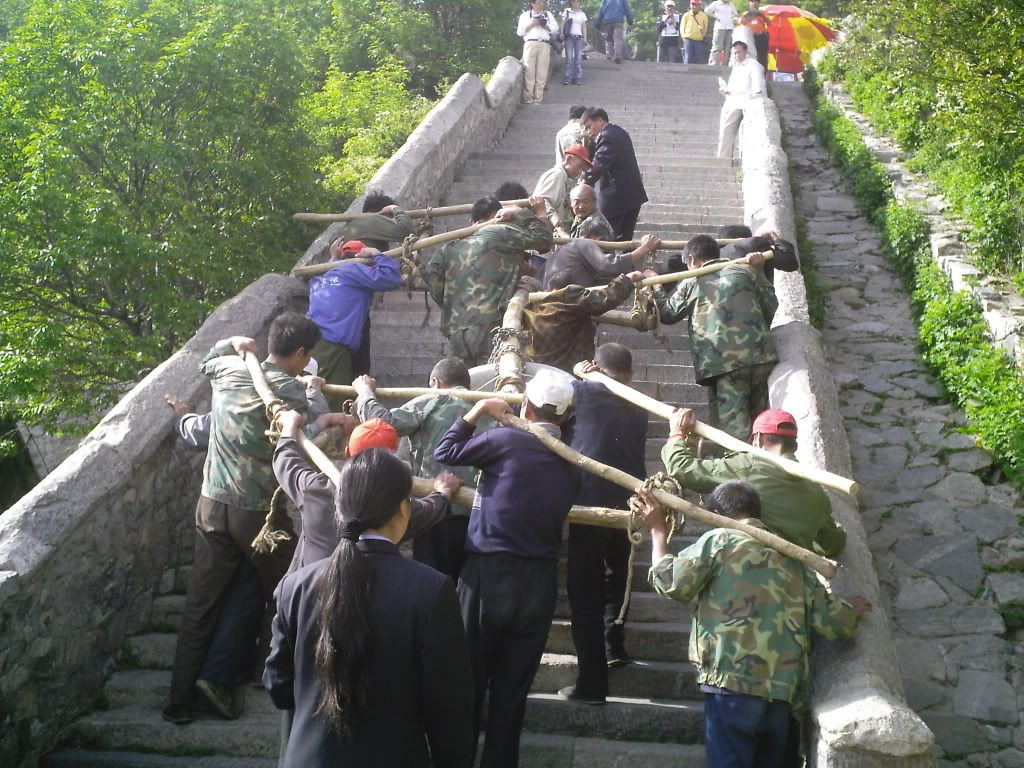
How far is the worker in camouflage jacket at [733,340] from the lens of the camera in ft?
23.5

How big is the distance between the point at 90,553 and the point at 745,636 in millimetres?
3655

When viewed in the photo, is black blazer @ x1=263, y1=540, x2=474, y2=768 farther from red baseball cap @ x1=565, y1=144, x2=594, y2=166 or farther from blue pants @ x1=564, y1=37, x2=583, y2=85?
blue pants @ x1=564, y1=37, x2=583, y2=85

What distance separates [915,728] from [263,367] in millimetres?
3760

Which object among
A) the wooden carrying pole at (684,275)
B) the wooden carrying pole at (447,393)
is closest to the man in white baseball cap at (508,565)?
the wooden carrying pole at (447,393)

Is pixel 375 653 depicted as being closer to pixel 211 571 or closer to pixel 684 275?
pixel 211 571

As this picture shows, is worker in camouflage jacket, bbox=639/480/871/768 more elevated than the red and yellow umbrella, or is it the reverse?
the red and yellow umbrella

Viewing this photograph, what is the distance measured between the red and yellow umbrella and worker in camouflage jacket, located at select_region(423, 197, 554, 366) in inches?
555

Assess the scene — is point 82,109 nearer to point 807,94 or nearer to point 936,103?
point 936,103

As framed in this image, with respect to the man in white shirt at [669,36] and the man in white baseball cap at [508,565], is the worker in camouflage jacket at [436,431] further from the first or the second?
the man in white shirt at [669,36]

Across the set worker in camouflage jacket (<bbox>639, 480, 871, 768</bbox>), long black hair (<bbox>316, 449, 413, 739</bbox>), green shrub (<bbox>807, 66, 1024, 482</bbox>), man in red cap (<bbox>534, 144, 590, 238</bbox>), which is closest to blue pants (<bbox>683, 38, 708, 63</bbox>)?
green shrub (<bbox>807, 66, 1024, 482</bbox>)

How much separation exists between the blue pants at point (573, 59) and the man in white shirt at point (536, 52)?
4.75 ft

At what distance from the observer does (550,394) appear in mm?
5523

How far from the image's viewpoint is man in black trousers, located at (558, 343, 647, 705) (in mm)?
5828

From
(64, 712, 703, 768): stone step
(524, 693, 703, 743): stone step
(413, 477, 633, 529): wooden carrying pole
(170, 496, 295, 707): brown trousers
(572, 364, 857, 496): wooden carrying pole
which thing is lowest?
(64, 712, 703, 768): stone step
